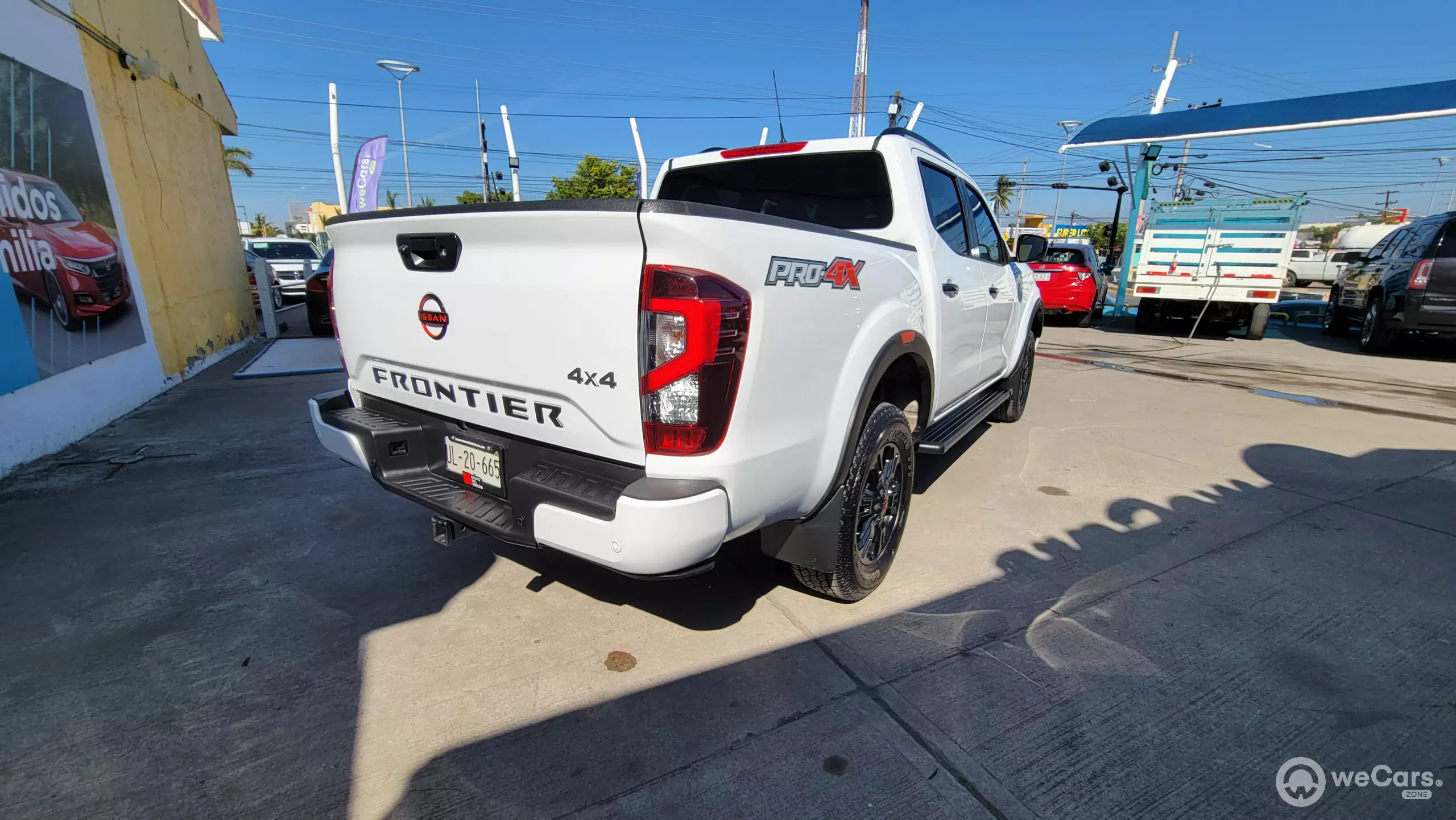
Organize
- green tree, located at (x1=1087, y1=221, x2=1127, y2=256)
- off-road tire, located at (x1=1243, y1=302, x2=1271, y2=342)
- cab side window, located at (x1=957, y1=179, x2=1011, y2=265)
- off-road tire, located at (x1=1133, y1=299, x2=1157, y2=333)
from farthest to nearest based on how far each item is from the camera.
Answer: green tree, located at (x1=1087, y1=221, x2=1127, y2=256)
off-road tire, located at (x1=1133, y1=299, x2=1157, y2=333)
off-road tire, located at (x1=1243, y1=302, x2=1271, y2=342)
cab side window, located at (x1=957, y1=179, x2=1011, y2=265)

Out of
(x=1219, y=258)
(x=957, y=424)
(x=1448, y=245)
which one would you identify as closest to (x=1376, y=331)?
(x=1448, y=245)

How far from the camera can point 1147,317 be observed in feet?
42.6

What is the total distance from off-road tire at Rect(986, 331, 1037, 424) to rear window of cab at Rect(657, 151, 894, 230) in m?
2.60

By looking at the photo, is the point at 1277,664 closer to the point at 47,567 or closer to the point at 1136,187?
the point at 47,567

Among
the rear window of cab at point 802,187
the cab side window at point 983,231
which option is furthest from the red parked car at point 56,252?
the cab side window at point 983,231

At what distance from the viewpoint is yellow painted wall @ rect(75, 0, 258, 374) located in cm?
645

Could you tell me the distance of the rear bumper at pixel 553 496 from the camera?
1817 mm

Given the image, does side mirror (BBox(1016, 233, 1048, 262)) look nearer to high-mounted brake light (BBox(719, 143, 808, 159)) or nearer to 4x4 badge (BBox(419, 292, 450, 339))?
high-mounted brake light (BBox(719, 143, 808, 159))

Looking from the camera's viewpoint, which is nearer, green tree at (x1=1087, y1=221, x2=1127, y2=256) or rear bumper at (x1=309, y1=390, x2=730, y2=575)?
rear bumper at (x1=309, y1=390, x2=730, y2=575)

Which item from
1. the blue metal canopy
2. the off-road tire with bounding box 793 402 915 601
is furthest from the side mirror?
the blue metal canopy

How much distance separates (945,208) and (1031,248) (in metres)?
1.58

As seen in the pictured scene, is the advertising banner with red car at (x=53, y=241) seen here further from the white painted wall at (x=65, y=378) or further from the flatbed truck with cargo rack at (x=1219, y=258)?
the flatbed truck with cargo rack at (x=1219, y=258)

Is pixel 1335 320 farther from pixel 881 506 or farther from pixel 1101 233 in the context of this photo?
pixel 1101 233

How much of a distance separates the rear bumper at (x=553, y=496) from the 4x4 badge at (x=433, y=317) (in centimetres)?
36
